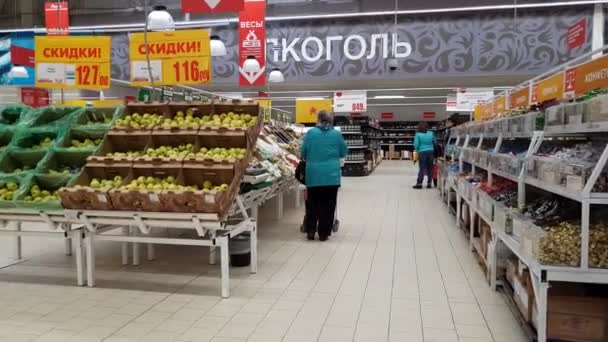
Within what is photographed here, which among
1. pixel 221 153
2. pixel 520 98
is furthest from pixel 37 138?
pixel 520 98

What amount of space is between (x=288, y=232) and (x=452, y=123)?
24.7ft

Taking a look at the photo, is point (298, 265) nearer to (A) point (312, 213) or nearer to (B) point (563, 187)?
(A) point (312, 213)

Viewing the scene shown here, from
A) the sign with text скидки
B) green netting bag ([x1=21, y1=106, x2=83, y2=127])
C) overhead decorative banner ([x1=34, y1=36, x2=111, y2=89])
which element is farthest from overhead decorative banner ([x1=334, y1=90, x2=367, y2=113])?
green netting bag ([x1=21, y1=106, x2=83, y2=127])

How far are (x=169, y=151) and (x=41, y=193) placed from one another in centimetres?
126

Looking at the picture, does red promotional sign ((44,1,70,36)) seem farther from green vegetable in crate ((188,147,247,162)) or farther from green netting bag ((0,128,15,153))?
green vegetable in crate ((188,147,247,162))

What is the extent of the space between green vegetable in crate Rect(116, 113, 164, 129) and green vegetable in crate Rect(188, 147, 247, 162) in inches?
23.3

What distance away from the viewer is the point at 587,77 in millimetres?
3941

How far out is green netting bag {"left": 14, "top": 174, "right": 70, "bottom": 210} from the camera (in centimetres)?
416

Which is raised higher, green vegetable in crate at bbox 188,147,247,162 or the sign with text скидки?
the sign with text скидки

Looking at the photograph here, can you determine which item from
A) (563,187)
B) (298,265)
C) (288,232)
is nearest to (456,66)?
(288,232)

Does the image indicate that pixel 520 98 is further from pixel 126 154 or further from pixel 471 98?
pixel 471 98

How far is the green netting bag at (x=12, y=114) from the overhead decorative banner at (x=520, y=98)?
597 centimetres

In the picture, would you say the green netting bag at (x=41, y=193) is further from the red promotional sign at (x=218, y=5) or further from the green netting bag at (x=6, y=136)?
the red promotional sign at (x=218, y=5)

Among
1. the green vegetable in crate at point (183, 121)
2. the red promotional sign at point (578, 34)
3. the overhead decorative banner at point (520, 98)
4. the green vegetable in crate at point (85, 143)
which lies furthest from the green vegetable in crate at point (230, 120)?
the red promotional sign at point (578, 34)
